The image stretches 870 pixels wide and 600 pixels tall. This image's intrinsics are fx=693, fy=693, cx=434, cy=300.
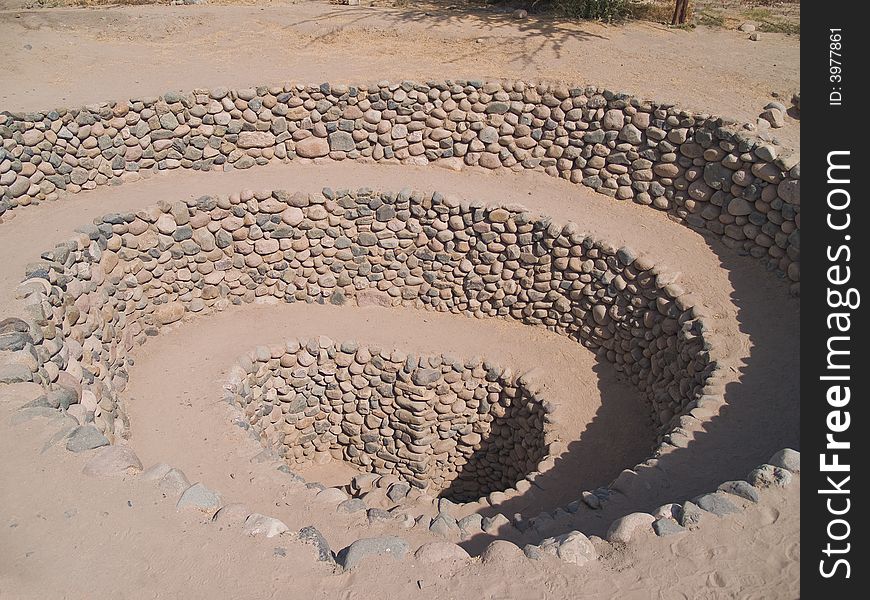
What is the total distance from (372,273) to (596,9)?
310 inches

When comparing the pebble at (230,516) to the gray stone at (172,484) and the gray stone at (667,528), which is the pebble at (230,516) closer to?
the gray stone at (172,484)

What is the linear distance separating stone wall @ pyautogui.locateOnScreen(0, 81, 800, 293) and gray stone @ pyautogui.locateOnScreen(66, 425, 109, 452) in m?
5.13

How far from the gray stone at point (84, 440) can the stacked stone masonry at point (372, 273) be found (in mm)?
2340

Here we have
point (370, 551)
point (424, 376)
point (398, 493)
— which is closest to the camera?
point (370, 551)

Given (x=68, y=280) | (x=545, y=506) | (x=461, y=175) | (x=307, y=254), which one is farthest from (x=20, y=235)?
(x=545, y=506)

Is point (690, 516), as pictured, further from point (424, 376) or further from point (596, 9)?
point (596, 9)

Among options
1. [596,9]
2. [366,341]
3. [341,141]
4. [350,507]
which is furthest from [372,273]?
[596,9]

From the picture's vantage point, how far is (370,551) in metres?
4.69

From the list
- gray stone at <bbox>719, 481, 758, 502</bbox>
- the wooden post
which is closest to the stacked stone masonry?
gray stone at <bbox>719, 481, 758, 502</bbox>

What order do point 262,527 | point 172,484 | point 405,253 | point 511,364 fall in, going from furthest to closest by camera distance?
→ point 405,253 < point 511,364 < point 172,484 < point 262,527

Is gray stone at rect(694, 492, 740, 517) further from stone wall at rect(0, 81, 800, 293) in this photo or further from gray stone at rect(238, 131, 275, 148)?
gray stone at rect(238, 131, 275, 148)

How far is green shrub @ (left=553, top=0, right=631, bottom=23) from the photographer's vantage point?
1419 centimetres

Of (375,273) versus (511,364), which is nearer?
(511,364)

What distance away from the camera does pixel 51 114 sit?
959 centimetres
